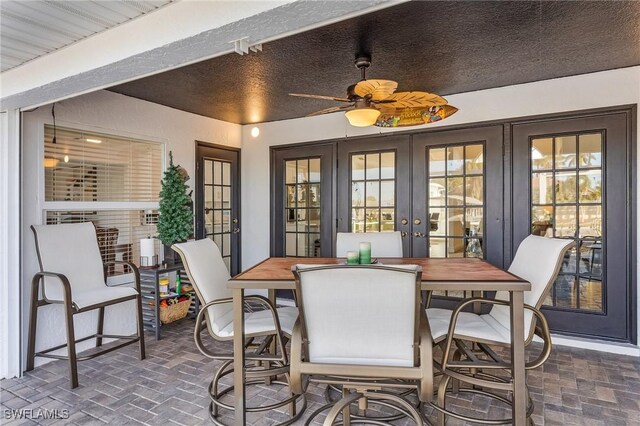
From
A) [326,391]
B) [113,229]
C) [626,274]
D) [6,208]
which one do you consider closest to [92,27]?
[6,208]

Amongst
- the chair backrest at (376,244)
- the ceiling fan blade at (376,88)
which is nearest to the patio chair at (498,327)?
the chair backrest at (376,244)

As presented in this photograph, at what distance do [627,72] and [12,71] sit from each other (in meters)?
4.91

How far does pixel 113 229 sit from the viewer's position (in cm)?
385

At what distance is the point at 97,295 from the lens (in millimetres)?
3047

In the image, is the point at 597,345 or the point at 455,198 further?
the point at 455,198

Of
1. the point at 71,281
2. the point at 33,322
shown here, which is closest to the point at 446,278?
the point at 71,281

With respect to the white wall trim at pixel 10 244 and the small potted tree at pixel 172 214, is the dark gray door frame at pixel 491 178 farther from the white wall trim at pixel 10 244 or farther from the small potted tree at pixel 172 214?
the white wall trim at pixel 10 244

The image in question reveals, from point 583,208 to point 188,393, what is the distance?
371 centimetres

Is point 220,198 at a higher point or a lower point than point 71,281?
higher

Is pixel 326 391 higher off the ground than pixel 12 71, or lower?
lower

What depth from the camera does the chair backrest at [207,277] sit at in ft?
7.36

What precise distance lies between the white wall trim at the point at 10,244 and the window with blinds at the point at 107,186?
333mm

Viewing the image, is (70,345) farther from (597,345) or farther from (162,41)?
(597,345)

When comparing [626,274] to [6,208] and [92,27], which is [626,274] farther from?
[6,208]
